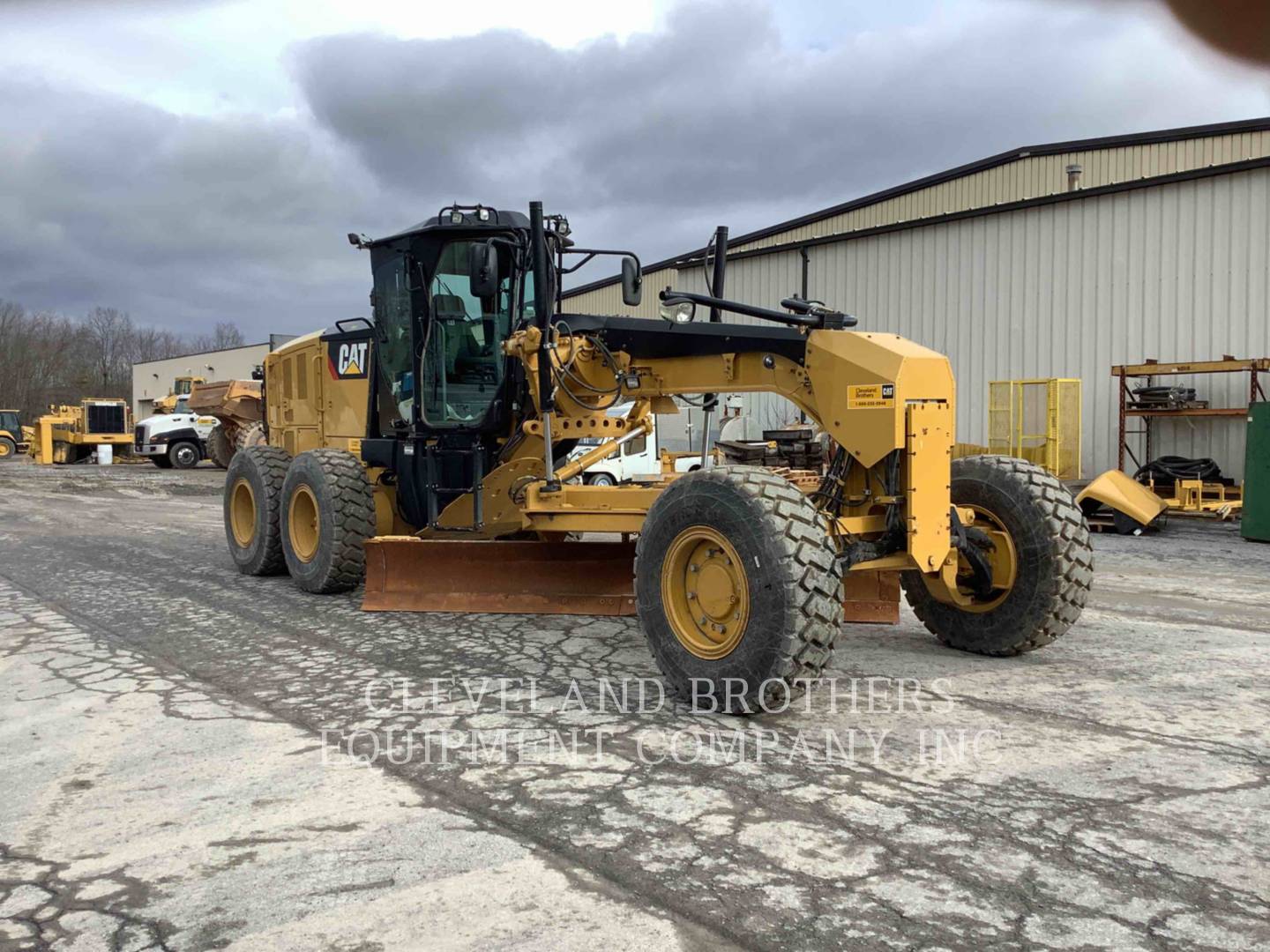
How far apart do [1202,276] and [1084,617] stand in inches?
423

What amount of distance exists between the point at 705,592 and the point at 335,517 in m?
3.87

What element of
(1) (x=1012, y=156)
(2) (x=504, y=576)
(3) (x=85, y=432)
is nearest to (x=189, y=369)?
(3) (x=85, y=432)

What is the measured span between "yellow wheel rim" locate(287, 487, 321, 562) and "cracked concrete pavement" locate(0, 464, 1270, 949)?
1668mm

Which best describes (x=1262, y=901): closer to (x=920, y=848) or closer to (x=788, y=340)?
(x=920, y=848)

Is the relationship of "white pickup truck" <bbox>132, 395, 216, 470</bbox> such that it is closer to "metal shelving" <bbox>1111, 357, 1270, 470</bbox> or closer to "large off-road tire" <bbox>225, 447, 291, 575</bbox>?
"large off-road tire" <bbox>225, 447, 291, 575</bbox>

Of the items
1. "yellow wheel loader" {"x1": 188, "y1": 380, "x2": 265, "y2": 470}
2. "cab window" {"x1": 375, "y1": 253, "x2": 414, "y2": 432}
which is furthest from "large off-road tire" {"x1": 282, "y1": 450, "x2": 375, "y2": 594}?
"yellow wheel loader" {"x1": 188, "y1": 380, "x2": 265, "y2": 470}

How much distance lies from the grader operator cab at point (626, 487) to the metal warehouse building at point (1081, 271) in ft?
37.5

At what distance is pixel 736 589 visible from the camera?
15.8ft

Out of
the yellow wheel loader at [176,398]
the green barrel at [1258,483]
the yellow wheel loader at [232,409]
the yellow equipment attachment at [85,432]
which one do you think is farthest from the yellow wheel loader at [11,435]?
the green barrel at [1258,483]

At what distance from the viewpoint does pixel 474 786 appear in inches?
155

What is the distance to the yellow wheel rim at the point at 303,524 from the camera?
8.48 m

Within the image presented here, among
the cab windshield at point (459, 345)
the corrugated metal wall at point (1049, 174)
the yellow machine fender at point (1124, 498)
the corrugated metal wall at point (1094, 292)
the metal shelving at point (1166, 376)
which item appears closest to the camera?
the cab windshield at point (459, 345)

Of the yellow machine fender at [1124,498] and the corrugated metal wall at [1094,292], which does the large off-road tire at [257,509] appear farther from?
the corrugated metal wall at [1094,292]

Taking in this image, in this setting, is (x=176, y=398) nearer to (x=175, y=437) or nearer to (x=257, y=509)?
(x=175, y=437)
